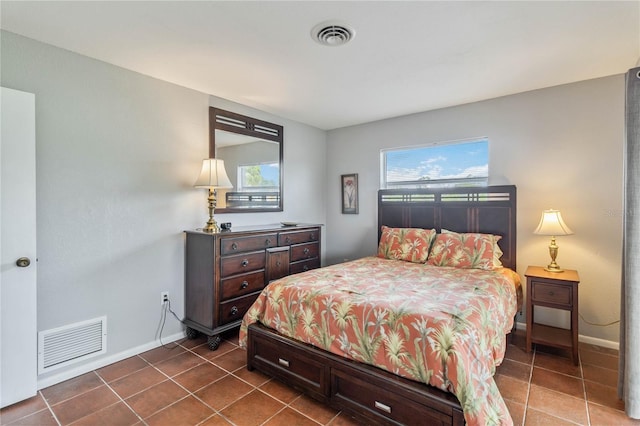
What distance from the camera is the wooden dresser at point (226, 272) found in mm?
2816

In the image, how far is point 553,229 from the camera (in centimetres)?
281

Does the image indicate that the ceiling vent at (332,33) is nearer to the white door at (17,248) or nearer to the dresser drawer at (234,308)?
the white door at (17,248)

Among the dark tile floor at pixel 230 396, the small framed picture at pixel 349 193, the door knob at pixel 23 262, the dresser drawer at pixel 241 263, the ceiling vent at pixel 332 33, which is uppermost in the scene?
the ceiling vent at pixel 332 33

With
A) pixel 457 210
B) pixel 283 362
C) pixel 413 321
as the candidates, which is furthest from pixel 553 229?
pixel 283 362

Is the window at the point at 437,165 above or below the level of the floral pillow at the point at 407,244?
above

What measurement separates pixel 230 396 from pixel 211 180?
184 cm

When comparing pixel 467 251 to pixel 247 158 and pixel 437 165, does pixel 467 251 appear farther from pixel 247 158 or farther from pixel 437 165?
pixel 247 158

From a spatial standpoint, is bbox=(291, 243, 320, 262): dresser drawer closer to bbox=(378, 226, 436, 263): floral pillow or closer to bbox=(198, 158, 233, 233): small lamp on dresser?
bbox=(378, 226, 436, 263): floral pillow

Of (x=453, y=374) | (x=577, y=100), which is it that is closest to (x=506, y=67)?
(x=577, y=100)

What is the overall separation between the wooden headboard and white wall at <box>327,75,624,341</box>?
0.11 metres

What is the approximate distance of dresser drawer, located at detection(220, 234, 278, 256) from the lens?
2869 millimetres

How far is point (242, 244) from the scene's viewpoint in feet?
9.91

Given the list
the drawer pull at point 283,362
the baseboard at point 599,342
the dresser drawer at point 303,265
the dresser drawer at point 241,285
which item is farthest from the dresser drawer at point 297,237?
the baseboard at point 599,342

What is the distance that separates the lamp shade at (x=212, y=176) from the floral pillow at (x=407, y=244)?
6.27 feet
